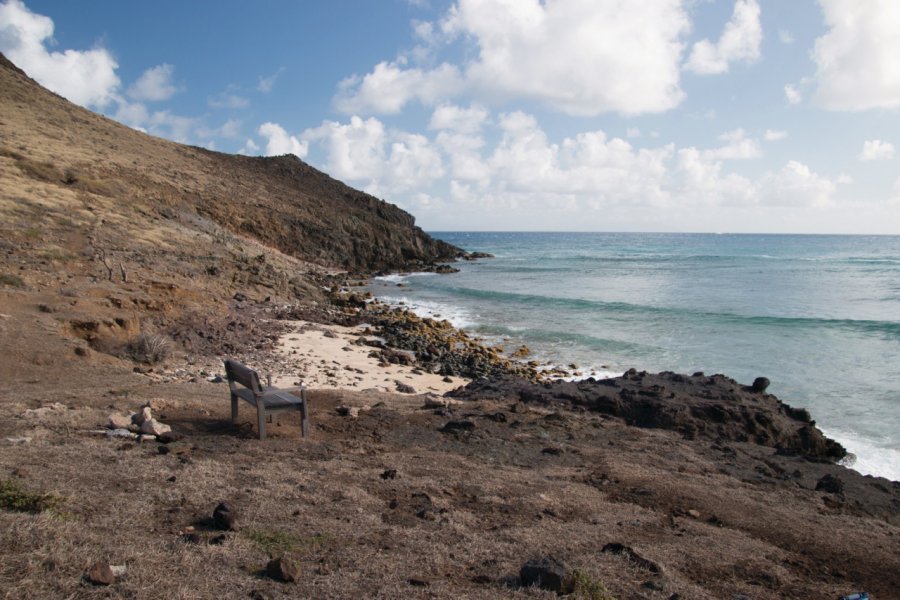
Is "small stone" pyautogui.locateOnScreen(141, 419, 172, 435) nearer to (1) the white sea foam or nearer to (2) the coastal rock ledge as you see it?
(2) the coastal rock ledge

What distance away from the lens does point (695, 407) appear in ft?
35.5

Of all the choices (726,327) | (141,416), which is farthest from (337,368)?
(726,327)

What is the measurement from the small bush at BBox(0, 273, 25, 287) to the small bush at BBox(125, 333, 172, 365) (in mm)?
3725

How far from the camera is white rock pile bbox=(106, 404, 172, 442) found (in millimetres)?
6754

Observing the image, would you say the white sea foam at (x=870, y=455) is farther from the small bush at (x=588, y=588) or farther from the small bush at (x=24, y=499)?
the small bush at (x=24, y=499)

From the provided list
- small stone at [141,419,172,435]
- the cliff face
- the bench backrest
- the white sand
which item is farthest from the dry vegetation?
the cliff face

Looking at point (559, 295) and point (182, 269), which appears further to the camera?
point (559, 295)

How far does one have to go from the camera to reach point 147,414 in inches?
285

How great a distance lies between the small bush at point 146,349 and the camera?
11.5 m

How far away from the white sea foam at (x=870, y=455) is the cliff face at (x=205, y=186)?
25367 mm

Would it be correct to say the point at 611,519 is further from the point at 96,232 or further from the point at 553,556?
the point at 96,232

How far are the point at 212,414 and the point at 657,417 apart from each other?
7.08 metres

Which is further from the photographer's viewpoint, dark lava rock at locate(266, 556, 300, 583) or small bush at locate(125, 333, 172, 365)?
small bush at locate(125, 333, 172, 365)

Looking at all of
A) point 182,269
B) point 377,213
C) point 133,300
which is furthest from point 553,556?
point 377,213
